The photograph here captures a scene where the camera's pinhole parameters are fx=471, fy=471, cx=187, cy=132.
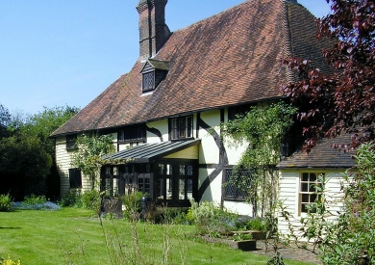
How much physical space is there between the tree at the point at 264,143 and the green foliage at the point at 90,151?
30.7ft

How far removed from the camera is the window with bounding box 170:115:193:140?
18219mm

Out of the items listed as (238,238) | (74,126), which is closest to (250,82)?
(238,238)

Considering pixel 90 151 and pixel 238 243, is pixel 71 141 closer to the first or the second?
pixel 90 151

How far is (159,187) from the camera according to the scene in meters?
17.2

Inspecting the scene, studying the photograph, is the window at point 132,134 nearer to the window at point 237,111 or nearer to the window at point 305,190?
the window at point 237,111

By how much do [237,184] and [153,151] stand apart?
3614 millimetres

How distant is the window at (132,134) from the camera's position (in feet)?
68.2

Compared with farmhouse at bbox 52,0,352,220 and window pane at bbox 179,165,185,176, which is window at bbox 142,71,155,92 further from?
window pane at bbox 179,165,185,176

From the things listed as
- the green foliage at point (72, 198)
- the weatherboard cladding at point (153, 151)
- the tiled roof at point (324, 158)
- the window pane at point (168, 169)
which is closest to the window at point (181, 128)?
the weatherboard cladding at point (153, 151)

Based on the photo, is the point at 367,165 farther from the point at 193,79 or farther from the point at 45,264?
the point at 193,79

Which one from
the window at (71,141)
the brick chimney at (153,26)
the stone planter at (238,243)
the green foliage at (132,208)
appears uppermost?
the brick chimney at (153,26)

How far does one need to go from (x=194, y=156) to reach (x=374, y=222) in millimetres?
13861

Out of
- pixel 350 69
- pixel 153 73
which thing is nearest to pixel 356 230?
pixel 350 69

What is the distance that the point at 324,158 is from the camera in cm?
1284
